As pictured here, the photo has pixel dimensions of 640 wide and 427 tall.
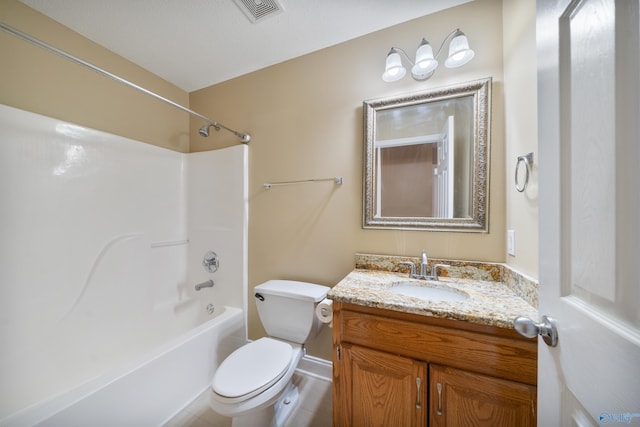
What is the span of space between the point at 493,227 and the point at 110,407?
→ 203 centimetres

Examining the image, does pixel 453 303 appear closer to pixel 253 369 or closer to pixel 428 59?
pixel 253 369

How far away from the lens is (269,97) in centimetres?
170

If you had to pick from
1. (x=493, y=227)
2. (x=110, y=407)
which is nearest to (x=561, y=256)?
(x=493, y=227)

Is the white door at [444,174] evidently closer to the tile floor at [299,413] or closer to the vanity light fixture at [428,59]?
the vanity light fixture at [428,59]

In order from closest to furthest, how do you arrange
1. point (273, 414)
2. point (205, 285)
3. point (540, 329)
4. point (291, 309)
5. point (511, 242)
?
point (540, 329) < point (511, 242) < point (273, 414) < point (291, 309) < point (205, 285)

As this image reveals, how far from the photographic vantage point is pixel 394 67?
3.98 ft

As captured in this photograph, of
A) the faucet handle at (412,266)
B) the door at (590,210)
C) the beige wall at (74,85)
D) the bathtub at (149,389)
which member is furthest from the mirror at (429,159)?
the beige wall at (74,85)

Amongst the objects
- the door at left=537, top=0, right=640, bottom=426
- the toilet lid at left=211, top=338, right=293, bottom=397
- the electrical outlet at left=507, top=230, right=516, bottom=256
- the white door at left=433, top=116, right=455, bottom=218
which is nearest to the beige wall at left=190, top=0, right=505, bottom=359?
the electrical outlet at left=507, top=230, right=516, bottom=256

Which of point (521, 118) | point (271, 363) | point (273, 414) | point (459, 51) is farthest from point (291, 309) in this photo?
point (459, 51)

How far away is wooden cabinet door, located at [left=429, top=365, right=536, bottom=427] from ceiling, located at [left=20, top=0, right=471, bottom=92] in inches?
72.0

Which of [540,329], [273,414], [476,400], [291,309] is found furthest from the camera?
[291,309]

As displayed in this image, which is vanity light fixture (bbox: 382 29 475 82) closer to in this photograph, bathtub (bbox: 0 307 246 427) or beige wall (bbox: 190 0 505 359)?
beige wall (bbox: 190 0 505 359)

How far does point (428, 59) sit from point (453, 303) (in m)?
1.21

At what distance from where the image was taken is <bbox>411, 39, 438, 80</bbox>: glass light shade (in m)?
1.13
